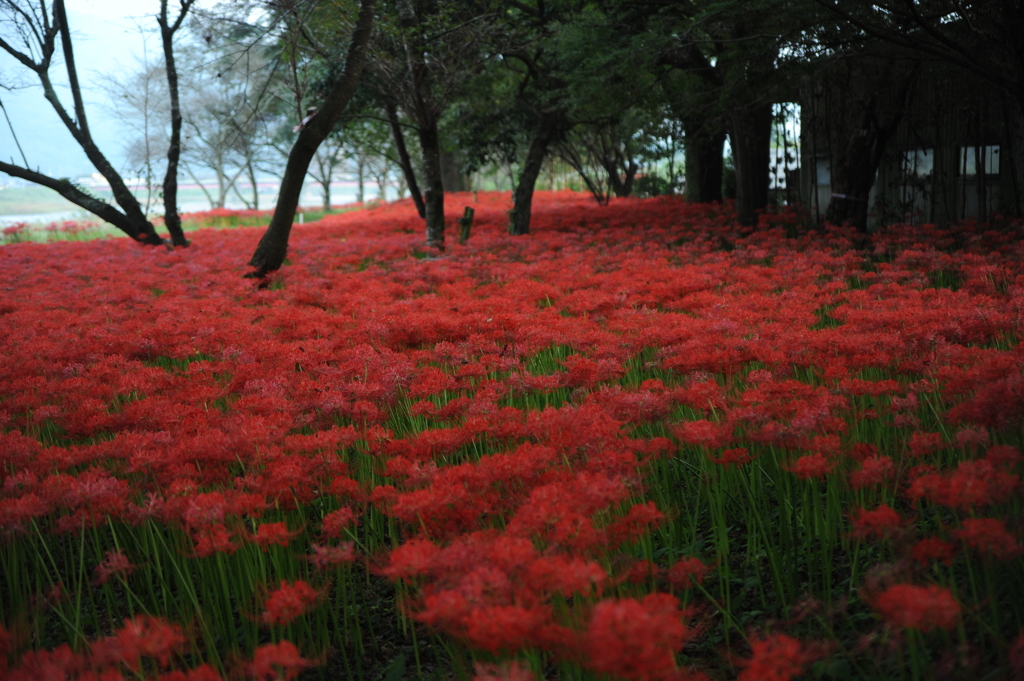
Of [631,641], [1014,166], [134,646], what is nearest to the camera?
[631,641]

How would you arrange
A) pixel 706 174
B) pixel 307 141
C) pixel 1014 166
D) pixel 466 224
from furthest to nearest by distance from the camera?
pixel 706 174 < pixel 466 224 < pixel 1014 166 < pixel 307 141

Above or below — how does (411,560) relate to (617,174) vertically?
below

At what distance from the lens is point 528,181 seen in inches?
489

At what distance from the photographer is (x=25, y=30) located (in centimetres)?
1210

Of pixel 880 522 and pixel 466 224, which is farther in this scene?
pixel 466 224

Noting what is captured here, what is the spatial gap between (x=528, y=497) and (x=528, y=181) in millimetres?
10833

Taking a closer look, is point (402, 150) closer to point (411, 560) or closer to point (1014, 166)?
point (1014, 166)

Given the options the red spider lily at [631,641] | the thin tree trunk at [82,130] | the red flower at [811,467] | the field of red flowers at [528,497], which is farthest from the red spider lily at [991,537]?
the thin tree trunk at [82,130]

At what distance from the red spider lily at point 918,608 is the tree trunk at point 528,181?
36.3ft

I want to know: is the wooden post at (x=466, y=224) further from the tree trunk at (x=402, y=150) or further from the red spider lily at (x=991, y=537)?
the red spider lily at (x=991, y=537)

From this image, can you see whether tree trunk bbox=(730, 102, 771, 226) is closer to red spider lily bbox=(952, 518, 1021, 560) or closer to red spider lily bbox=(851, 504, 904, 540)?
red spider lily bbox=(851, 504, 904, 540)

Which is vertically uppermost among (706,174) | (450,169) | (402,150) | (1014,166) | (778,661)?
(450,169)

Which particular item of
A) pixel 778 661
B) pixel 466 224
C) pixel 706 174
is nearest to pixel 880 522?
pixel 778 661

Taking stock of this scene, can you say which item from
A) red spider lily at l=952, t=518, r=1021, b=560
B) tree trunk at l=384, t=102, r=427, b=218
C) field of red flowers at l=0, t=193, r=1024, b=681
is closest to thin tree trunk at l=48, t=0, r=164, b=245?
tree trunk at l=384, t=102, r=427, b=218
